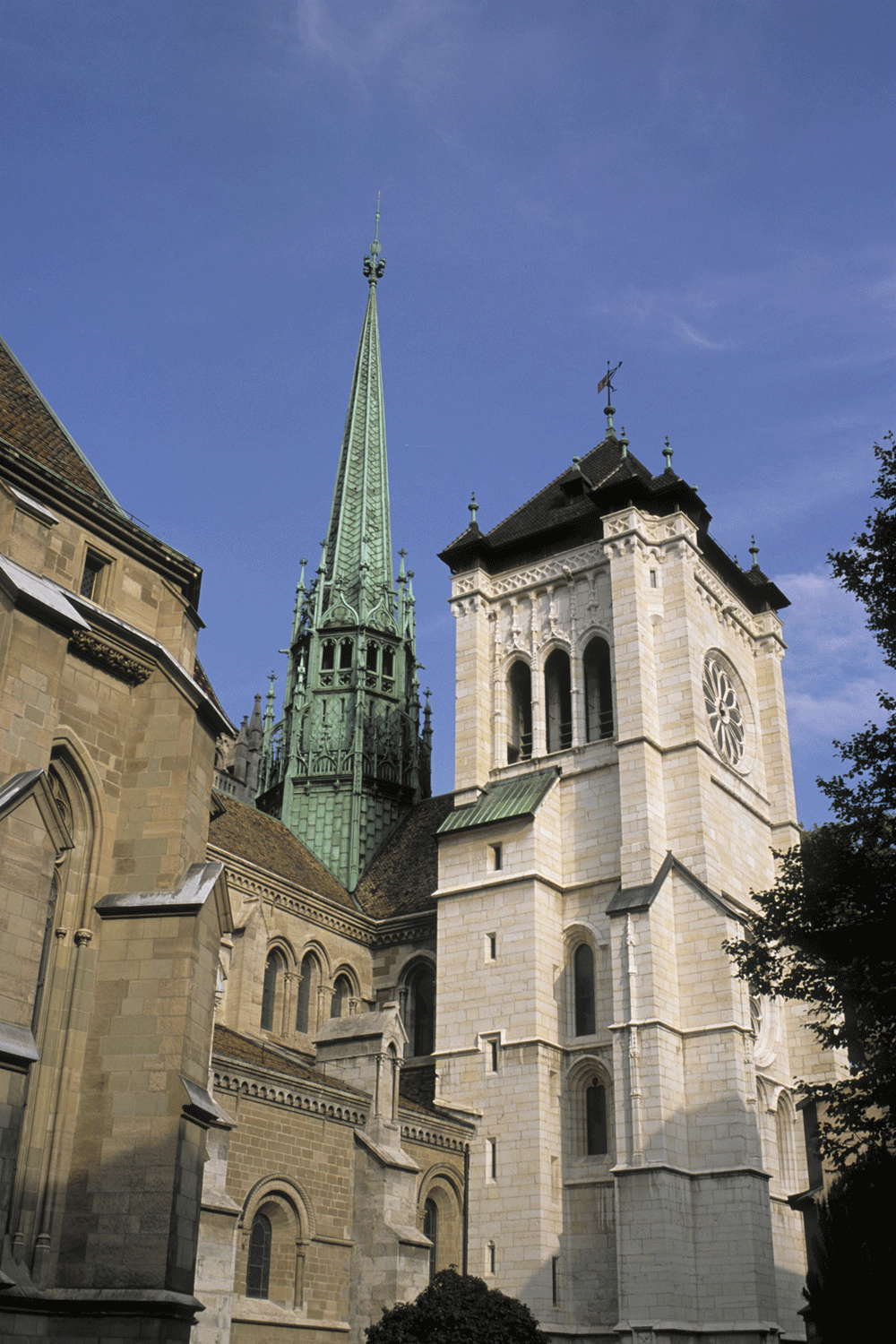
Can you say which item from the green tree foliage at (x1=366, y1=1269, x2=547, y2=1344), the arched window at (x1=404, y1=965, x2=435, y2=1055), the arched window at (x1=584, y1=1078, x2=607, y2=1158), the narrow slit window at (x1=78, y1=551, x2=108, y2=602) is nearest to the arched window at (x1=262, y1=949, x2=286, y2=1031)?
the arched window at (x1=404, y1=965, x2=435, y2=1055)

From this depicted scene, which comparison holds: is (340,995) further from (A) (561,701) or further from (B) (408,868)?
(A) (561,701)

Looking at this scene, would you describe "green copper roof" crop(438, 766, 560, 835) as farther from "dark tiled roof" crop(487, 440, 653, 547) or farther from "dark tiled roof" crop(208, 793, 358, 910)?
"dark tiled roof" crop(487, 440, 653, 547)

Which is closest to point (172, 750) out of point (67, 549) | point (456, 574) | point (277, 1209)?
point (67, 549)

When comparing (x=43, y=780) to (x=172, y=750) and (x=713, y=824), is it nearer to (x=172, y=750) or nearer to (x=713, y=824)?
(x=172, y=750)

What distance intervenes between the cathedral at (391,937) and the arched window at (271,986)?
79 millimetres

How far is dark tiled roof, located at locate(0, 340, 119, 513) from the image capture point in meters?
18.4

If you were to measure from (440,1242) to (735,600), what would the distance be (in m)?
20.4

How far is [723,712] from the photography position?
38469 millimetres

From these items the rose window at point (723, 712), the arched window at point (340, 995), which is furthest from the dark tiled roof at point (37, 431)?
the rose window at point (723, 712)

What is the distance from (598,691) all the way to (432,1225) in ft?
48.5

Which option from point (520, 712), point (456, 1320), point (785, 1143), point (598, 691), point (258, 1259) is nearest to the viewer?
point (456, 1320)

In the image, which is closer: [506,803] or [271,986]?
[271,986]

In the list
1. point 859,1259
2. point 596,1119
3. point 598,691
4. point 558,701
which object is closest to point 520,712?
point 558,701

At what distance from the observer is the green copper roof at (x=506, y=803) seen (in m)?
35.1
